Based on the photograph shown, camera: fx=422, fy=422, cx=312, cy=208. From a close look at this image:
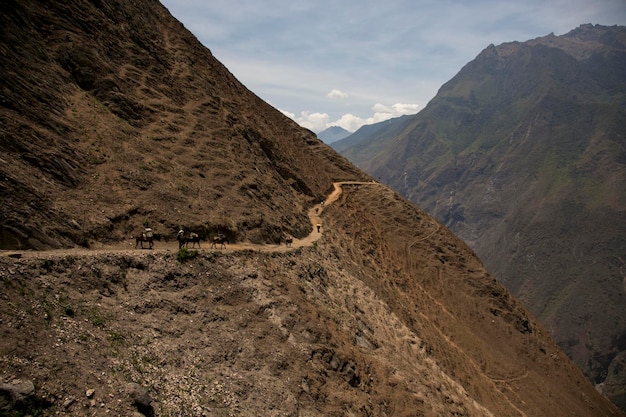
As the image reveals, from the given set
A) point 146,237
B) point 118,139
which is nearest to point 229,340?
point 146,237

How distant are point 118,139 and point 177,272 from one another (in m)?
11.1

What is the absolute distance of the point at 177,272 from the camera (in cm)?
1923

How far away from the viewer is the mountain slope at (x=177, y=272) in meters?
13.7

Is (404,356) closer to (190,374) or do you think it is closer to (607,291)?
(190,374)

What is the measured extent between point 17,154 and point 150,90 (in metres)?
14.9

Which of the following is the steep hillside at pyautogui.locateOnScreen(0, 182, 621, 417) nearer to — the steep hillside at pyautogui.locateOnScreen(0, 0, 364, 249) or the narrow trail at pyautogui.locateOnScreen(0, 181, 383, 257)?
the narrow trail at pyautogui.locateOnScreen(0, 181, 383, 257)

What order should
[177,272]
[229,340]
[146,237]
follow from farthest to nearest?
1. [146,237]
2. [177,272]
3. [229,340]

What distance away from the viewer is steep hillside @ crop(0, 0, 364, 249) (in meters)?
19.0

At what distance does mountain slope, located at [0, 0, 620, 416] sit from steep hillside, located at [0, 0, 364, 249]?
0.12m

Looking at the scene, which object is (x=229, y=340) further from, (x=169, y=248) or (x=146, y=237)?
(x=146, y=237)

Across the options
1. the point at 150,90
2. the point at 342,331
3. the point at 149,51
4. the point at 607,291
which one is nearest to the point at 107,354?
the point at 342,331

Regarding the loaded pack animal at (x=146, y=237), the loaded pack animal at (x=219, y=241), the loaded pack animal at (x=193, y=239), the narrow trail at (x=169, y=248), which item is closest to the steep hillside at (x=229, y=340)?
the narrow trail at (x=169, y=248)

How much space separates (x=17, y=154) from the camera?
18781 millimetres

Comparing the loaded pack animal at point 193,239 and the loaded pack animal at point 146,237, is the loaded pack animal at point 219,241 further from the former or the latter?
the loaded pack animal at point 146,237
